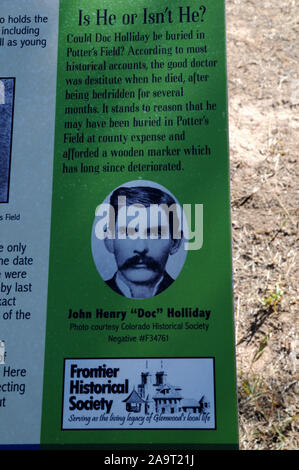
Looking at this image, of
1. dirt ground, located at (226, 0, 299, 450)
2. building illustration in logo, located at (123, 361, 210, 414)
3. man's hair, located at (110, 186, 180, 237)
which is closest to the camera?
building illustration in logo, located at (123, 361, 210, 414)

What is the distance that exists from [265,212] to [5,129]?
4.35ft

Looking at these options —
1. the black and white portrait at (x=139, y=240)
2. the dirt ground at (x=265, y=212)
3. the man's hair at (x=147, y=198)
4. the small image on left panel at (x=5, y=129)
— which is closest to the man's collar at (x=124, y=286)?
the black and white portrait at (x=139, y=240)

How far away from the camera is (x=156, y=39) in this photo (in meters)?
1.48

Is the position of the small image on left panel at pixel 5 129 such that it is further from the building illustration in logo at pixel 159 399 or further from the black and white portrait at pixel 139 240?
the building illustration in logo at pixel 159 399

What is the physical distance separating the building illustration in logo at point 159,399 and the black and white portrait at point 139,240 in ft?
0.73

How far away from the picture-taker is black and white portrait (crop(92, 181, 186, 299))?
1.36 m

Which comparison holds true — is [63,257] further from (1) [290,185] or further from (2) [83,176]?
(1) [290,185]

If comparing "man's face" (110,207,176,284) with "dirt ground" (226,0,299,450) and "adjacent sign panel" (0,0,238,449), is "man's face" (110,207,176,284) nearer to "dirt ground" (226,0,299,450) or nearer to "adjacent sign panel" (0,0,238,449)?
"adjacent sign panel" (0,0,238,449)

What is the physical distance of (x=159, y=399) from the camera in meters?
1.29

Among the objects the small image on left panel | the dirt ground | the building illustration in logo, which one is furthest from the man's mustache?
the dirt ground

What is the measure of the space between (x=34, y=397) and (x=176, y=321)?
430 mm

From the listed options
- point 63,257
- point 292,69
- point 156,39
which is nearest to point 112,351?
point 63,257

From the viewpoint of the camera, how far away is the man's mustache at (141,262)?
137cm

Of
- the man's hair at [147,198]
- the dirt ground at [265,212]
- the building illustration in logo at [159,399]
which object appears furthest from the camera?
the dirt ground at [265,212]
